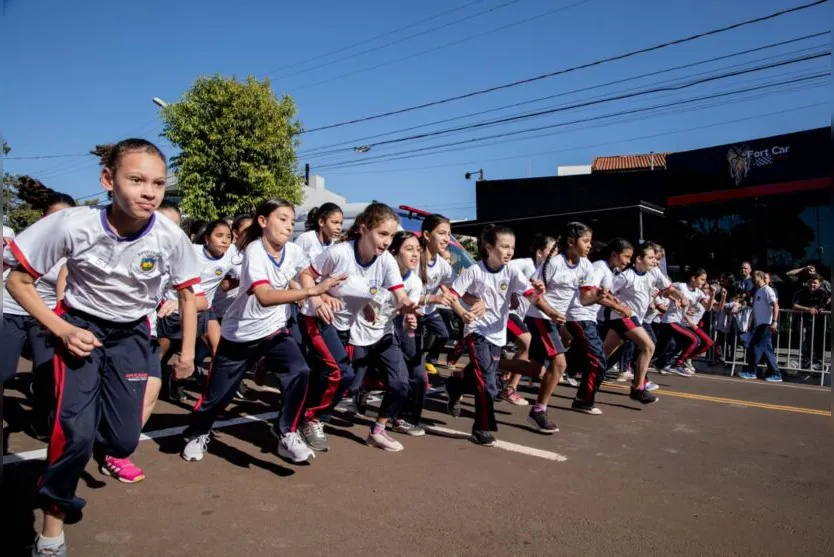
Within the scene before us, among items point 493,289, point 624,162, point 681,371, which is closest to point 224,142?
point 681,371

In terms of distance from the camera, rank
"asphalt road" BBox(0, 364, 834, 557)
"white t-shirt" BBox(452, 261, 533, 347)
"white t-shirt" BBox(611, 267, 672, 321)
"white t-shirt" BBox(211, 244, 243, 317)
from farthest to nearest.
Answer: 1. "white t-shirt" BBox(611, 267, 672, 321)
2. "white t-shirt" BBox(211, 244, 243, 317)
3. "white t-shirt" BBox(452, 261, 533, 347)
4. "asphalt road" BBox(0, 364, 834, 557)

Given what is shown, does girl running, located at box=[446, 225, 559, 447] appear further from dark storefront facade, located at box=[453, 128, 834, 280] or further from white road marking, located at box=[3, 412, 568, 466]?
dark storefront facade, located at box=[453, 128, 834, 280]

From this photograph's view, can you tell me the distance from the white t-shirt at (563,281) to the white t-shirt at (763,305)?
219 inches

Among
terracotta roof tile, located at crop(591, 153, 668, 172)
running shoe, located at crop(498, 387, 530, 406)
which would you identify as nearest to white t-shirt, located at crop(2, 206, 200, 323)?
running shoe, located at crop(498, 387, 530, 406)

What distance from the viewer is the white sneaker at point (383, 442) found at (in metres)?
5.09

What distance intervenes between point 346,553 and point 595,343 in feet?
13.9

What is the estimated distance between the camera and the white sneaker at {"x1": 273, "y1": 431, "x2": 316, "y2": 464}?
177 inches

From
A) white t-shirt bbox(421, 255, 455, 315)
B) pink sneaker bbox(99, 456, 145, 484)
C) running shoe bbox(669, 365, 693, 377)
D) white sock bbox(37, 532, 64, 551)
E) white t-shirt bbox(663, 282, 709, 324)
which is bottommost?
running shoe bbox(669, 365, 693, 377)

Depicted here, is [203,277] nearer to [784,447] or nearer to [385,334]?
[385,334]

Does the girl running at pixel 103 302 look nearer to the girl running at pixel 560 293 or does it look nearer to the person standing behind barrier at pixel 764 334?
the girl running at pixel 560 293

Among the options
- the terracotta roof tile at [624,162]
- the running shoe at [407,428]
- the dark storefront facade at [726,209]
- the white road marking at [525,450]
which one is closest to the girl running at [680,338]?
the dark storefront facade at [726,209]

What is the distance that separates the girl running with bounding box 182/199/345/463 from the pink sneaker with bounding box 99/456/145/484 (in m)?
0.48

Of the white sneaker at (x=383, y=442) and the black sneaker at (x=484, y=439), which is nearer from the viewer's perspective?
the white sneaker at (x=383, y=442)

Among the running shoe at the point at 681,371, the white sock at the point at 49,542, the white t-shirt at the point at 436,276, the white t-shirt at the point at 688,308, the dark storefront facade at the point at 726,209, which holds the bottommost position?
the running shoe at the point at 681,371
